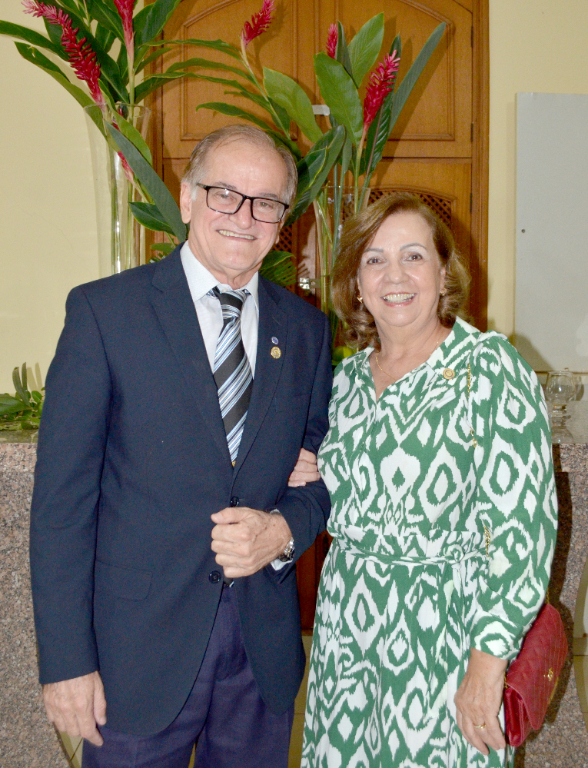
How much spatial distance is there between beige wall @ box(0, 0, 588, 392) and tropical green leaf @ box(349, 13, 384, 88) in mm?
1507

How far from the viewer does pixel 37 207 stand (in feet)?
10.1

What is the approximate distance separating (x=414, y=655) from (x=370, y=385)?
57cm

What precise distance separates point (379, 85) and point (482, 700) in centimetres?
155

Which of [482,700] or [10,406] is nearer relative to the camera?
[482,700]

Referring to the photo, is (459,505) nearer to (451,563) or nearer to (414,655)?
(451,563)

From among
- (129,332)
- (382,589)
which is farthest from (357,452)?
(129,332)

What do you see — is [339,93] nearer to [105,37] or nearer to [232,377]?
[105,37]

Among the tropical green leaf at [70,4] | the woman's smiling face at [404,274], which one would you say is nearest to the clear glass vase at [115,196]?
the tropical green leaf at [70,4]

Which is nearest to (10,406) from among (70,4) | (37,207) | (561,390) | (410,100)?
(70,4)

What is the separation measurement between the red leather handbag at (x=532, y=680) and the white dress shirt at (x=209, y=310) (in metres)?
0.75

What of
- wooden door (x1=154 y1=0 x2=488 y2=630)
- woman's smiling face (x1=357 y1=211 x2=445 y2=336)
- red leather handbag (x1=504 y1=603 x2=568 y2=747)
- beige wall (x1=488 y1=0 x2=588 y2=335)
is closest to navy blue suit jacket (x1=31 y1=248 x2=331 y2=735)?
woman's smiling face (x1=357 y1=211 x2=445 y2=336)

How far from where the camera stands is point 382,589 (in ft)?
4.38

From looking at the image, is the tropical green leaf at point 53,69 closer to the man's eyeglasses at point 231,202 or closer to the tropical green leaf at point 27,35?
the tropical green leaf at point 27,35

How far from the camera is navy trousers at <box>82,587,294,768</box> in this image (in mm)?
1239
